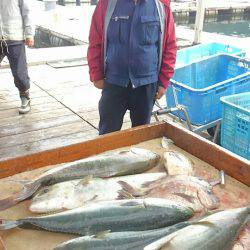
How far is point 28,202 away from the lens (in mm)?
2195

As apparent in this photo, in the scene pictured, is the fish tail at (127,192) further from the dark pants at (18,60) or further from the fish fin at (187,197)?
the dark pants at (18,60)

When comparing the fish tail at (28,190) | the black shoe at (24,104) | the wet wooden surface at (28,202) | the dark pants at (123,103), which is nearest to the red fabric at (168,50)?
the dark pants at (123,103)

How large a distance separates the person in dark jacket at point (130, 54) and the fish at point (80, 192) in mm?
1304

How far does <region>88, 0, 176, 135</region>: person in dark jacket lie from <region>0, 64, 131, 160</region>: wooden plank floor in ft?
2.63

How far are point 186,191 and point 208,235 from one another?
408mm

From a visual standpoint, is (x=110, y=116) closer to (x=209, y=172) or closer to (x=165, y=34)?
(x=165, y=34)

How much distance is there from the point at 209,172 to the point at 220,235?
73 centimetres

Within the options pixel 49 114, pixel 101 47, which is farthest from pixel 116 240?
pixel 49 114

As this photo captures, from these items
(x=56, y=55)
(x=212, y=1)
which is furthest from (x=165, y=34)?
(x=212, y=1)

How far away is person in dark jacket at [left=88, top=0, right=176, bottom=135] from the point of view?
3.20 meters

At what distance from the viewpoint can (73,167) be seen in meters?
2.39

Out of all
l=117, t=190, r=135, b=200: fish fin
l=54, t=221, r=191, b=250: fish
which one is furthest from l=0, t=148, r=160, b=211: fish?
l=54, t=221, r=191, b=250: fish

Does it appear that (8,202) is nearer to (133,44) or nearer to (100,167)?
(100,167)

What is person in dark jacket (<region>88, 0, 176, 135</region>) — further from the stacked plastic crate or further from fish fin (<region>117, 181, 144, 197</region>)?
fish fin (<region>117, 181, 144, 197</region>)
